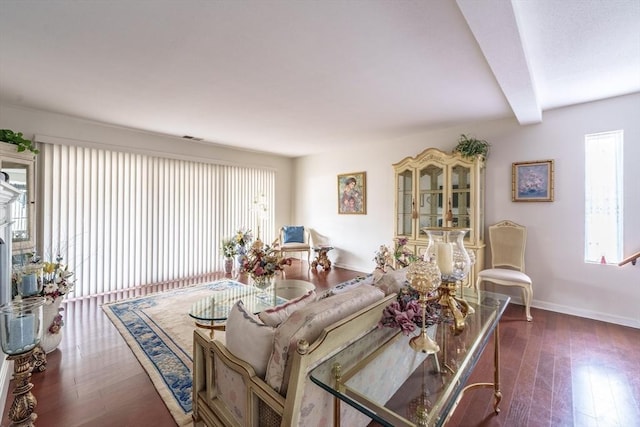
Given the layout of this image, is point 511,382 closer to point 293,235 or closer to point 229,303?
point 229,303

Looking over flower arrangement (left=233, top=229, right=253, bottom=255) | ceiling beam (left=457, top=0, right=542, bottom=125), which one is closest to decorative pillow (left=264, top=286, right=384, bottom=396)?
ceiling beam (left=457, top=0, right=542, bottom=125)

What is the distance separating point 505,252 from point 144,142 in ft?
18.4

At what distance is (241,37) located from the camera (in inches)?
76.9

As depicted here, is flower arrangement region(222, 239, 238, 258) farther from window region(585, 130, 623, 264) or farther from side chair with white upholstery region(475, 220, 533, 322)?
window region(585, 130, 623, 264)

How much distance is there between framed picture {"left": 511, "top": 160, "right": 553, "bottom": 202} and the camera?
3454 mm

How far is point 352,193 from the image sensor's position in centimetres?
553

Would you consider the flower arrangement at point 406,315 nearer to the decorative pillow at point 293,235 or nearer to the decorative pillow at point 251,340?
the decorative pillow at point 251,340

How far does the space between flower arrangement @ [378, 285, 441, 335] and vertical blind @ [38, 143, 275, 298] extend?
438cm

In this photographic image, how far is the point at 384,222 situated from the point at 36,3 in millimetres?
4757

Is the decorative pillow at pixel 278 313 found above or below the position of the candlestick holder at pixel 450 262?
below

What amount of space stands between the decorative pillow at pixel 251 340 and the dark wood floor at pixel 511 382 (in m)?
0.91

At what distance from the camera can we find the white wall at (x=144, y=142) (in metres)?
3.41

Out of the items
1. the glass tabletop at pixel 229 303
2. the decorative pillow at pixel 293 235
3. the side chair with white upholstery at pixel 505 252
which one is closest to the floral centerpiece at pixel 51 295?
the glass tabletop at pixel 229 303

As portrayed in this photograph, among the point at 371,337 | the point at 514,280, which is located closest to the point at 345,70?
the point at 371,337
